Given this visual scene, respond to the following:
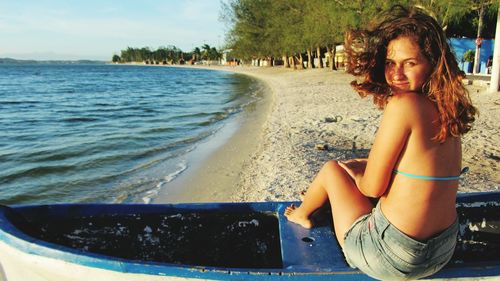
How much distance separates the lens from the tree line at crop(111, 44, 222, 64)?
130m

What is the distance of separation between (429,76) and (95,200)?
5.33 m

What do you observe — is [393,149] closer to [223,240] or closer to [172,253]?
[223,240]

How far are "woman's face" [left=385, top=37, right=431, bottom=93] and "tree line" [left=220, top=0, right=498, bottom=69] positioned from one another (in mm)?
7461

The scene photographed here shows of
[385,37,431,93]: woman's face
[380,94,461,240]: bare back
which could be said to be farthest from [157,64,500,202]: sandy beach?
[385,37,431,93]: woman's face

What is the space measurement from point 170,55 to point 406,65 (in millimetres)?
167580

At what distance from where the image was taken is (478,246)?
315 cm

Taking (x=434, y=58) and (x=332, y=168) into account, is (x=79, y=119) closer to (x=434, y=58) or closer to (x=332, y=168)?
(x=332, y=168)

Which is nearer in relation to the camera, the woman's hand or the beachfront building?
the woman's hand

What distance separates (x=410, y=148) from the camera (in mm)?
2053

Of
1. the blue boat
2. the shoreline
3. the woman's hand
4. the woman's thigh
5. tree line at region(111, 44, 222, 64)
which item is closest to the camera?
the woman's thigh

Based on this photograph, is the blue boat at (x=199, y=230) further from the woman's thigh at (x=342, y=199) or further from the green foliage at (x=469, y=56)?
the green foliage at (x=469, y=56)

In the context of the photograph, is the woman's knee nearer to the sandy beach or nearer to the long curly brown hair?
the long curly brown hair

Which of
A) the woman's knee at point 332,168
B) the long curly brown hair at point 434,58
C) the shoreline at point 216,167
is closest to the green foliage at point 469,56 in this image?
the shoreline at point 216,167

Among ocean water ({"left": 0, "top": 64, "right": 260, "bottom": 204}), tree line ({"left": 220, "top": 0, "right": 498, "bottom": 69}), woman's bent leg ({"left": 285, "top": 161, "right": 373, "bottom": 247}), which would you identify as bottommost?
ocean water ({"left": 0, "top": 64, "right": 260, "bottom": 204})
